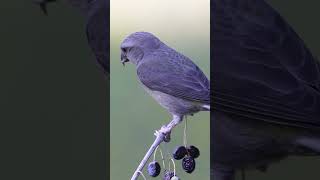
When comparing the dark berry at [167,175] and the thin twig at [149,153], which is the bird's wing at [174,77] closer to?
the thin twig at [149,153]

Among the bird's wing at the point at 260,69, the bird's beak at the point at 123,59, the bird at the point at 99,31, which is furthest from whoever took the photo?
A: the bird at the point at 99,31

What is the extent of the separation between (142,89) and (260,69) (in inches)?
22.4

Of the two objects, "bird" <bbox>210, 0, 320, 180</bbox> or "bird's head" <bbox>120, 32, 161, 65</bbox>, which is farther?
"bird" <bbox>210, 0, 320, 180</bbox>

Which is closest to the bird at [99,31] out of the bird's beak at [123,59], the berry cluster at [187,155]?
the bird's beak at [123,59]

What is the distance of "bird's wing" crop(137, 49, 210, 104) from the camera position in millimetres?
3045

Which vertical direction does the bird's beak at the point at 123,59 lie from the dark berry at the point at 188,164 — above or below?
above

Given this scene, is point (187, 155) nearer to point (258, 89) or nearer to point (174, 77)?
point (174, 77)

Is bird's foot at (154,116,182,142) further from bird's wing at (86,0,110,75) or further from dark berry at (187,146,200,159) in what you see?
bird's wing at (86,0,110,75)

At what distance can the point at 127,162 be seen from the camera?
10.3 ft

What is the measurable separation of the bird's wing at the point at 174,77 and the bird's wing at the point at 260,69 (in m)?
0.12

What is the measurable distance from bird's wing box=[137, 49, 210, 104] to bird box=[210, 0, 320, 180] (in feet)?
0.32

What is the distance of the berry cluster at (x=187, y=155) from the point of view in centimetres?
306

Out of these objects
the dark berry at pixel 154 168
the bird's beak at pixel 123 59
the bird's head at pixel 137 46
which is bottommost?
the dark berry at pixel 154 168

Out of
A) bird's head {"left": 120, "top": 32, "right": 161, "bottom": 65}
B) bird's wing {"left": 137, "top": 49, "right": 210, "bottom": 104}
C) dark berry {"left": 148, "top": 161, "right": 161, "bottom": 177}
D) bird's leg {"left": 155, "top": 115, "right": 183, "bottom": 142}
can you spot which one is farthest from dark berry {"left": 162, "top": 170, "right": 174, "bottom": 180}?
bird's head {"left": 120, "top": 32, "right": 161, "bottom": 65}
